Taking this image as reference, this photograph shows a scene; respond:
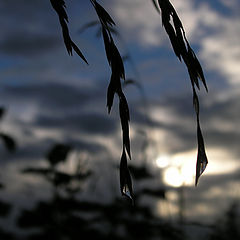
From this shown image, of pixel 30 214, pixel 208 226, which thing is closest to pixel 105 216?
pixel 30 214

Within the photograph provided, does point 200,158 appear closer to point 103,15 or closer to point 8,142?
point 103,15

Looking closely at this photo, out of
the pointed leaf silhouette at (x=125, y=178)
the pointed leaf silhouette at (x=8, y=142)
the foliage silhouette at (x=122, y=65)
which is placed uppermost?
the pointed leaf silhouette at (x=8, y=142)

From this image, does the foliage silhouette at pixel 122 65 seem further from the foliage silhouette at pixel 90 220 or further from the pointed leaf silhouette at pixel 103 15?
the foliage silhouette at pixel 90 220

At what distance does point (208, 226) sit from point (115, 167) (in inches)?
55.0

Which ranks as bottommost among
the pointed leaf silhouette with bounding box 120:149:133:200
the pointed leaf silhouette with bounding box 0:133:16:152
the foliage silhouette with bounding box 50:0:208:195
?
the pointed leaf silhouette with bounding box 120:149:133:200

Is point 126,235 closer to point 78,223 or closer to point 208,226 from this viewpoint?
point 78,223

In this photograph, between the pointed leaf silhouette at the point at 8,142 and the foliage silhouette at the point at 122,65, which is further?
the pointed leaf silhouette at the point at 8,142

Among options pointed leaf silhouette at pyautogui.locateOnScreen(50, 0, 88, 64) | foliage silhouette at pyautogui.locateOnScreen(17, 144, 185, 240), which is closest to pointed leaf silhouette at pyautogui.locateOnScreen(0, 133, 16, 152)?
foliage silhouette at pyautogui.locateOnScreen(17, 144, 185, 240)

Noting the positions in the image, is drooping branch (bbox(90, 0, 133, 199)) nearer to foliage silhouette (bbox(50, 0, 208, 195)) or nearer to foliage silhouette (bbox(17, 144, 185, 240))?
foliage silhouette (bbox(50, 0, 208, 195))

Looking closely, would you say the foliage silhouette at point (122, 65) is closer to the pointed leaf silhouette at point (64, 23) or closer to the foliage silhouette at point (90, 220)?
the pointed leaf silhouette at point (64, 23)

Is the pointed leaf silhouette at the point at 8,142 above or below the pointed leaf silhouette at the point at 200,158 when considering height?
above

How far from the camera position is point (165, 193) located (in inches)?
137

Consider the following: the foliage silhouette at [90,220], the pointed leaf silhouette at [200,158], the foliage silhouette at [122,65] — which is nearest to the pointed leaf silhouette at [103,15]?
the foliage silhouette at [122,65]

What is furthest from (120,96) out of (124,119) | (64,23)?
(64,23)
